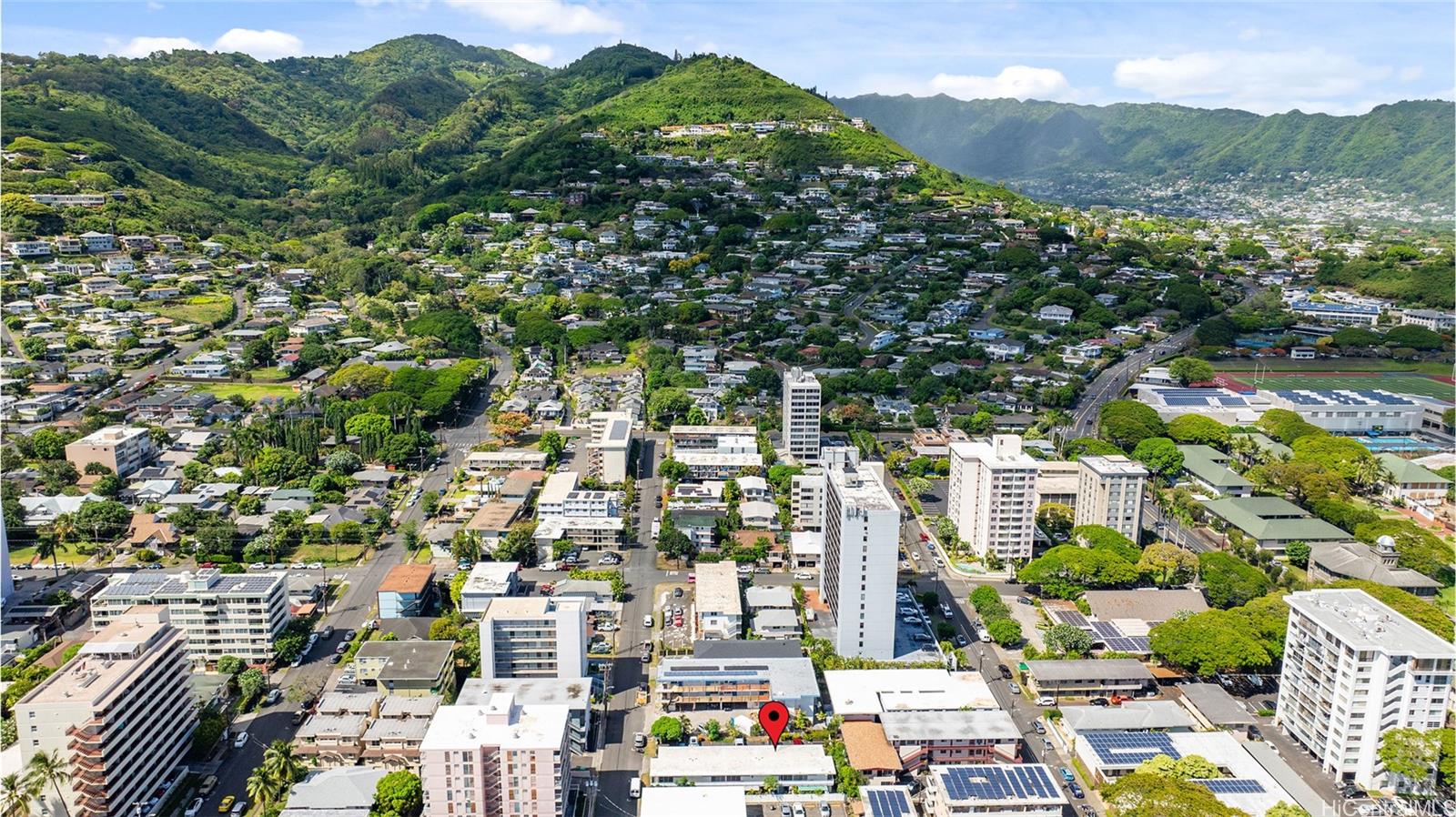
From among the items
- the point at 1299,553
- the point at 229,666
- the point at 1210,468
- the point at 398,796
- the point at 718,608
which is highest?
the point at 1210,468

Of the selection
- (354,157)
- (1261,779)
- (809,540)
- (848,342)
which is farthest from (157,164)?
(1261,779)

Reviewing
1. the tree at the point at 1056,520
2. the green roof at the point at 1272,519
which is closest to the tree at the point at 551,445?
the tree at the point at 1056,520

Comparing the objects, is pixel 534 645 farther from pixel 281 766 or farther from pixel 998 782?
pixel 998 782

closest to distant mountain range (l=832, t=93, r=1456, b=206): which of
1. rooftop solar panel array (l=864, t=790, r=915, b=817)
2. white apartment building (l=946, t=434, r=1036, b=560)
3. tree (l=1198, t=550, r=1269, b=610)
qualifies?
tree (l=1198, t=550, r=1269, b=610)

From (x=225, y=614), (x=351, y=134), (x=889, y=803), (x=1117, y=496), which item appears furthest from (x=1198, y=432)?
(x=351, y=134)

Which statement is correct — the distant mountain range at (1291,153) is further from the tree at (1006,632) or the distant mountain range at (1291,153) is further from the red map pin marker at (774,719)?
the red map pin marker at (774,719)

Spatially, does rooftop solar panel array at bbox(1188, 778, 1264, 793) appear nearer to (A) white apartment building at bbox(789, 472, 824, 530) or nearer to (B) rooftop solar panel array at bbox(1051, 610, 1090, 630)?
(B) rooftop solar panel array at bbox(1051, 610, 1090, 630)

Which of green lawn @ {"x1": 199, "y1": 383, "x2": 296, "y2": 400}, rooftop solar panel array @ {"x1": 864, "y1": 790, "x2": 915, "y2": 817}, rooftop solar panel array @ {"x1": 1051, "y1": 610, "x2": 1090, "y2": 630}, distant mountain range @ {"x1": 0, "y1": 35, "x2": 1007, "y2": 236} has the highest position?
distant mountain range @ {"x1": 0, "y1": 35, "x2": 1007, "y2": 236}
